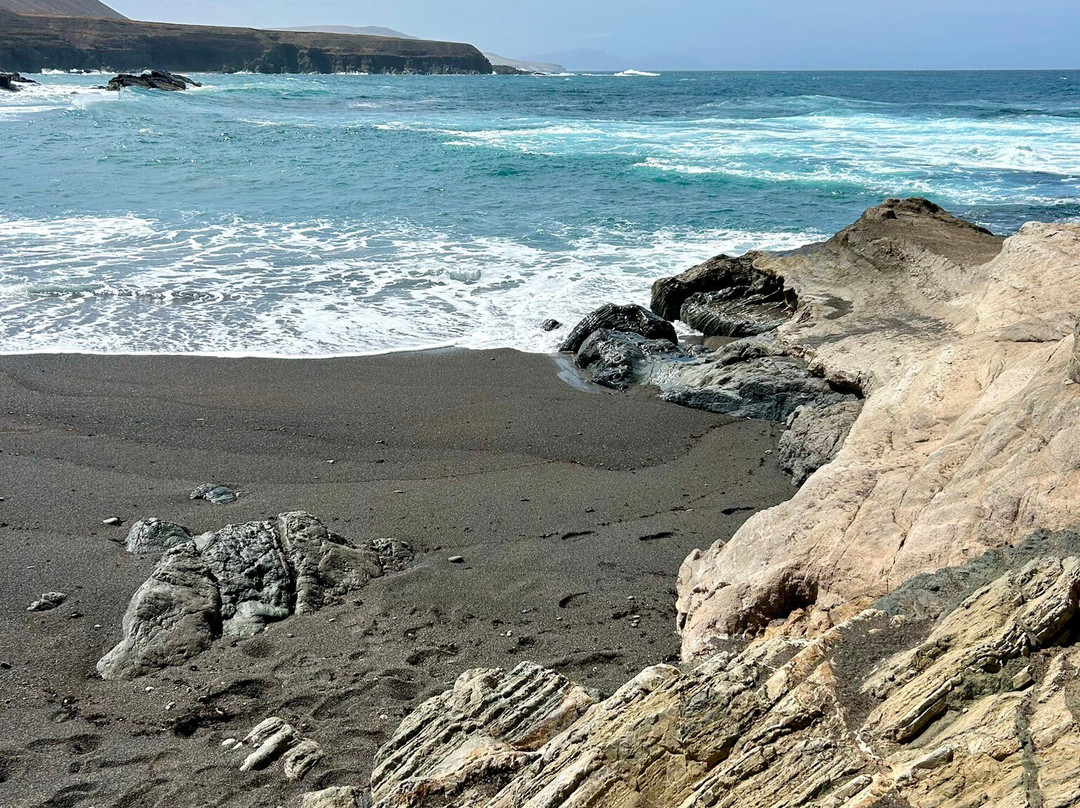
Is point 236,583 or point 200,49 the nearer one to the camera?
point 236,583

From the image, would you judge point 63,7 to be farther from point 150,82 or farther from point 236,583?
point 236,583

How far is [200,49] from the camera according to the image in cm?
10775

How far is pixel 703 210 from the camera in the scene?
18.4m

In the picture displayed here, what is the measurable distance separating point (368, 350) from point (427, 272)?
3.47 m

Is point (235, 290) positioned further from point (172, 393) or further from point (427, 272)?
point (172, 393)

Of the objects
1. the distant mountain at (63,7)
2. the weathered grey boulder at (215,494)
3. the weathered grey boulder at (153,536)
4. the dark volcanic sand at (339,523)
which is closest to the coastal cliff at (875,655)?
the dark volcanic sand at (339,523)

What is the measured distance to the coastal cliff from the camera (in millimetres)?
2447

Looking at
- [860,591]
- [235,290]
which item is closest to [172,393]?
[235,290]

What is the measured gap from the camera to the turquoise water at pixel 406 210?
1078 cm

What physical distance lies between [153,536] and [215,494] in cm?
77

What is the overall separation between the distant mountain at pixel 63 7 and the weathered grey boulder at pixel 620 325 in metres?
143

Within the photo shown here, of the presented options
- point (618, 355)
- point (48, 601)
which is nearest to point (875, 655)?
point (48, 601)

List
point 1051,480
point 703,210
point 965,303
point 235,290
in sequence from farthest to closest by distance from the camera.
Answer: point 703,210, point 235,290, point 965,303, point 1051,480

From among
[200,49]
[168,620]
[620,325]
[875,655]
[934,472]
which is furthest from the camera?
[200,49]
